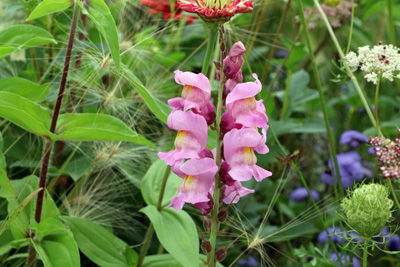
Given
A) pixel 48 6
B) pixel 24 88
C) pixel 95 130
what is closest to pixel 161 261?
pixel 95 130

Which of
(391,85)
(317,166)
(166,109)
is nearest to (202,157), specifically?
(166,109)

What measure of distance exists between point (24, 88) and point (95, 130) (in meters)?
0.24

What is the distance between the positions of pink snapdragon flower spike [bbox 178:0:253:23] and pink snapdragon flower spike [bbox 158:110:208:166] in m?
0.16

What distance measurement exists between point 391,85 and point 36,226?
1713 millimetres

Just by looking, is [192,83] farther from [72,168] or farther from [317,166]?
[317,166]

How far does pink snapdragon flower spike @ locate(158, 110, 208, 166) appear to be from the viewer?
0.84m

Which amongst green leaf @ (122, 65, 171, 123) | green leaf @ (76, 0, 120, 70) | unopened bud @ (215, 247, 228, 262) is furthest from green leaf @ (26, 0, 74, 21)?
unopened bud @ (215, 247, 228, 262)

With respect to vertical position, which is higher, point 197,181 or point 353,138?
point 197,181

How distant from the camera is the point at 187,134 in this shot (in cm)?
85

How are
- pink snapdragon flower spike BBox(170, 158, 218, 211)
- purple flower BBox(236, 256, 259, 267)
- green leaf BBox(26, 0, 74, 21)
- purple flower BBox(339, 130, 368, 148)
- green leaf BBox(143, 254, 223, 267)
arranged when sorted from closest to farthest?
pink snapdragon flower spike BBox(170, 158, 218, 211) → green leaf BBox(26, 0, 74, 21) → green leaf BBox(143, 254, 223, 267) → purple flower BBox(236, 256, 259, 267) → purple flower BBox(339, 130, 368, 148)

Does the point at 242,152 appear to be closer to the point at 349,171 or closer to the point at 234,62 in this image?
the point at 234,62

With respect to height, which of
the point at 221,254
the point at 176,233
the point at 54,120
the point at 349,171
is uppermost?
the point at 54,120

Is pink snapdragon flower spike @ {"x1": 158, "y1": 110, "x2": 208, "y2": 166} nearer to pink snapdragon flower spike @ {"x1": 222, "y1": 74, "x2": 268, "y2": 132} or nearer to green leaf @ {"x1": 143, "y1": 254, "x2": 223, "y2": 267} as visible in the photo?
pink snapdragon flower spike @ {"x1": 222, "y1": 74, "x2": 268, "y2": 132}

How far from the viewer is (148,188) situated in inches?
48.0
